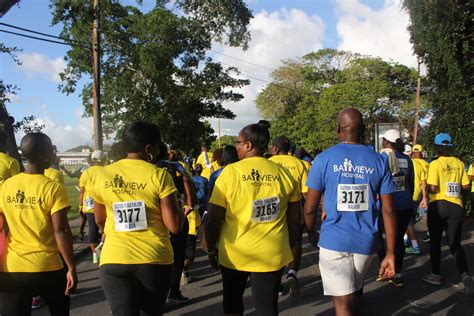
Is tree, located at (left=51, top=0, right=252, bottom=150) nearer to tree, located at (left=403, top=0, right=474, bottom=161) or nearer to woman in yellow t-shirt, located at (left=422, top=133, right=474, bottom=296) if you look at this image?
tree, located at (left=403, top=0, right=474, bottom=161)

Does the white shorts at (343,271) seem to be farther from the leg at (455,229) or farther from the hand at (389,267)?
the leg at (455,229)

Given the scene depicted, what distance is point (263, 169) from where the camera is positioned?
3.20 m

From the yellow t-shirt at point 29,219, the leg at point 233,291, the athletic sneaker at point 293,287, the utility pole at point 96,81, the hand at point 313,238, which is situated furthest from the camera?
the utility pole at point 96,81

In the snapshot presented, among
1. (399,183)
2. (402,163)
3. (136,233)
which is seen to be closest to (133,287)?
(136,233)

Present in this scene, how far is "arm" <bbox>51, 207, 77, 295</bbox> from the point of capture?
3.03 m

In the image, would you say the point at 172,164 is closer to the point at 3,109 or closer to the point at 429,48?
the point at 3,109

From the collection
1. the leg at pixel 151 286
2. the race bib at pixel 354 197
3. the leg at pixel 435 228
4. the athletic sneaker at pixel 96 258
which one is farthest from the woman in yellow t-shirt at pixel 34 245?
the leg at pixel 435 228

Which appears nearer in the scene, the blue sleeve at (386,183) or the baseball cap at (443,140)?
the blue sleeve at (386,183)

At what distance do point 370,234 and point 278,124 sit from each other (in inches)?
1814

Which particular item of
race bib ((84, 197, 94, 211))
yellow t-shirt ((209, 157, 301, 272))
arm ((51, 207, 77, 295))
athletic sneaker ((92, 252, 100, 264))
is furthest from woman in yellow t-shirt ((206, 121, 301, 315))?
athletic sneaker ((92, 252, 100, 264))

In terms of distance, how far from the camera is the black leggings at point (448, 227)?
552 cm

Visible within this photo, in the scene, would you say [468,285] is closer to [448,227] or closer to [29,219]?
[448,227]

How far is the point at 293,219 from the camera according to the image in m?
3.33

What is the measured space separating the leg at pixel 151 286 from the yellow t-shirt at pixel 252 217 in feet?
1.65
